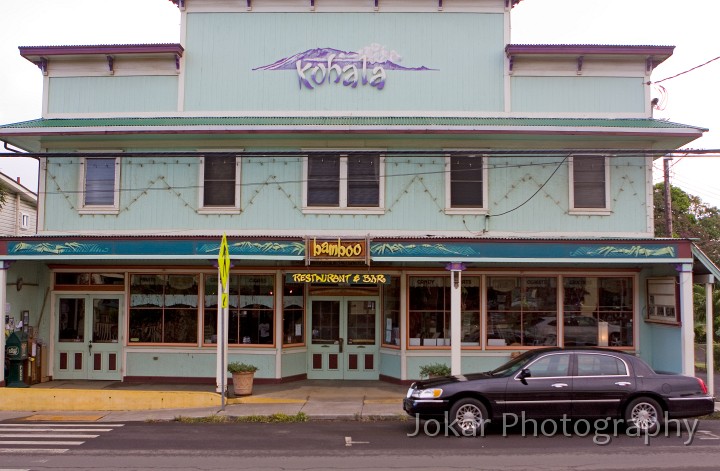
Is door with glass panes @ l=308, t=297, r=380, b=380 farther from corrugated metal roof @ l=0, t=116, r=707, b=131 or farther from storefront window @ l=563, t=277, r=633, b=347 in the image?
storefront window @ l=563, t=277, r=633, b=347

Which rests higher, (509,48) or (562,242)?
(509,48)

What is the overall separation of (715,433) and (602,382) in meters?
2.50

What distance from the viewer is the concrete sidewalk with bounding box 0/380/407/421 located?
1431 cm

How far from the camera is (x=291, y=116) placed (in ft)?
57.8

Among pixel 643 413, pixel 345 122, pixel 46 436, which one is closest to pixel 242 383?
pixel 46 436

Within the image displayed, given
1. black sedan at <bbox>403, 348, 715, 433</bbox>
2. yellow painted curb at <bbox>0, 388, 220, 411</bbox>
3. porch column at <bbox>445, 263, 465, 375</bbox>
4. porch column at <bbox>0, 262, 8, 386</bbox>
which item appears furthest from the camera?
porch column at <bbox>0, 262, 8, 386</bbox>

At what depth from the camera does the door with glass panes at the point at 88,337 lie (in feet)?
60.0

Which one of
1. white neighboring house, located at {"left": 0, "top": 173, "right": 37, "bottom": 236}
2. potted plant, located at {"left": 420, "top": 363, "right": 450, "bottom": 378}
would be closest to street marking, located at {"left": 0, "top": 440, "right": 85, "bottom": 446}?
potted plant, located at {"left": 420, "top": 363, "right": 450, "bottom": 378}

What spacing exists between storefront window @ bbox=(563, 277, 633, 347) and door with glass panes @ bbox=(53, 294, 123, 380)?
11698 mm

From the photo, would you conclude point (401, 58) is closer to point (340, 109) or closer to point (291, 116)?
point (340, 109)

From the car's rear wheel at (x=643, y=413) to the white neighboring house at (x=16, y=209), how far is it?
24638 mm

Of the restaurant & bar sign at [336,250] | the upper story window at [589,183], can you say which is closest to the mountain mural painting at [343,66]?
the restaurant & bar sign at [336,250]

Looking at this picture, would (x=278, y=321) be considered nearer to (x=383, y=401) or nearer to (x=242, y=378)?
(x=242, y=378)

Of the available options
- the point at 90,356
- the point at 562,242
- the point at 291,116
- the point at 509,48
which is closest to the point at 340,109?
the point at 291,116
